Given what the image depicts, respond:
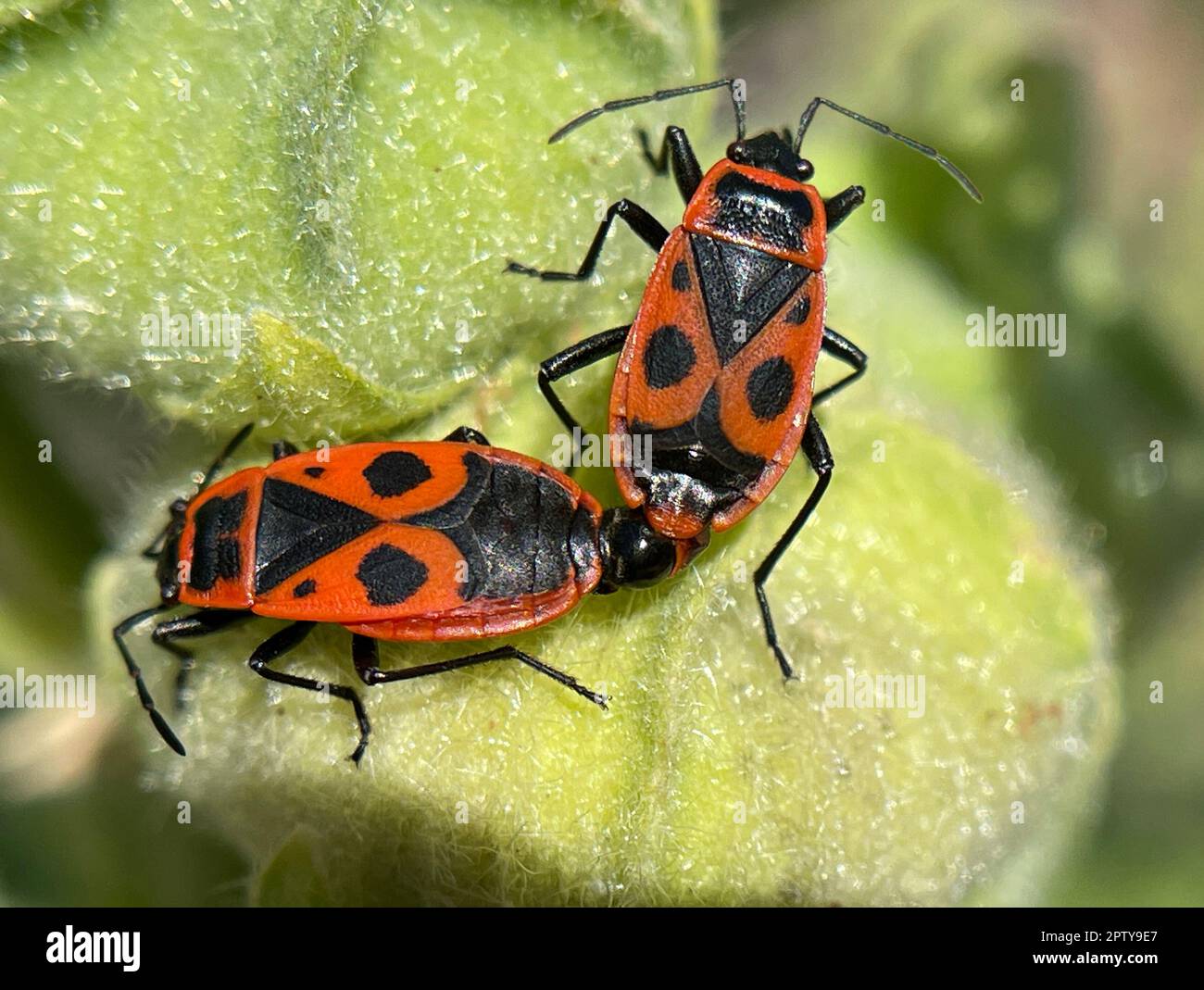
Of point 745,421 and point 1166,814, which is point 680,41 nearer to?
point 745,421

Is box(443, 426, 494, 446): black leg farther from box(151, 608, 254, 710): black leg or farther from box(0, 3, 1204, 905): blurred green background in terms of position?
box(0, 3, 1204, 905): blurred green background

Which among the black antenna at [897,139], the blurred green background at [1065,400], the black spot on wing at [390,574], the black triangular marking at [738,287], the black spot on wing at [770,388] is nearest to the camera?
the black spot on wing at [390,574]

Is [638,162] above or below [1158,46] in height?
below

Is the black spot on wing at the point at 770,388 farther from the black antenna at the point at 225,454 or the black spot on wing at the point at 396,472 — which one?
the black antenna at the point at 225,454

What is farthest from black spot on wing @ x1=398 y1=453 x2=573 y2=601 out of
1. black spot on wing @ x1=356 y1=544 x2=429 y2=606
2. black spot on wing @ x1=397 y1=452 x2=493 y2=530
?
black spot on wing @ x1=356 y1=544 x2=429 y2=606

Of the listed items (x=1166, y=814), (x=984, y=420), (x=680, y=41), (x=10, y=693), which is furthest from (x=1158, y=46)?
(x=10, y=693)

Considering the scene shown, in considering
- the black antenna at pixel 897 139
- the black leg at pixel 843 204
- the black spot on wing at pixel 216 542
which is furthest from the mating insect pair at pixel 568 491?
the black antenna at pixel 897 139

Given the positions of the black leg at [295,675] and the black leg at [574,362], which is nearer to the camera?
the black leg at [295,675]
